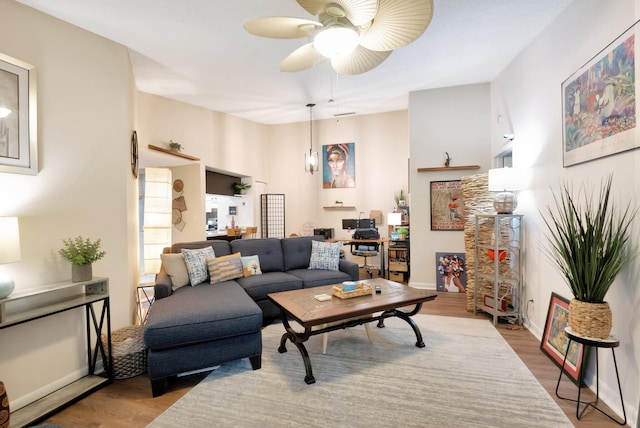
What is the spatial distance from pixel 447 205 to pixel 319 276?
2.40 meters

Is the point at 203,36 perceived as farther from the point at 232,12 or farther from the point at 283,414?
the point at 283,414

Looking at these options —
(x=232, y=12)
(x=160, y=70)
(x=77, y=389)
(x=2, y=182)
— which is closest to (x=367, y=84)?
(x=232, y=12)

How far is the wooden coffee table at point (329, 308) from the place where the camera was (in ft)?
7.25

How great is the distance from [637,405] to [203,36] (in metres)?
4.35

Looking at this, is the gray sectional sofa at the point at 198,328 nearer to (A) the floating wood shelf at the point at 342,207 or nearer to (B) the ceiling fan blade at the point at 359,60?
(B) the ceiling fan blade at the point at 359,60

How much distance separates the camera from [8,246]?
177cm

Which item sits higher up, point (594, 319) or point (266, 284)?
point (594, 319)

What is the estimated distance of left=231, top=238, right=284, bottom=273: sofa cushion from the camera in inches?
153

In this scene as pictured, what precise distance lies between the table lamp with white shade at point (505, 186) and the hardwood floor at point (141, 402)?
1489 millimetres

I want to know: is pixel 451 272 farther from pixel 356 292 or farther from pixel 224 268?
pixel 224 268

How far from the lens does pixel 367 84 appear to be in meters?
4.34

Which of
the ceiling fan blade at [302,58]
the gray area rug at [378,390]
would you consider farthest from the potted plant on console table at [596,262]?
the ceiling fan blade at [302,58]

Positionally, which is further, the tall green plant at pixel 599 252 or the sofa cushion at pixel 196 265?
the sofa cushion at pixel 196 265

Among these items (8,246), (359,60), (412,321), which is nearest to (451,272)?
(412,321)
